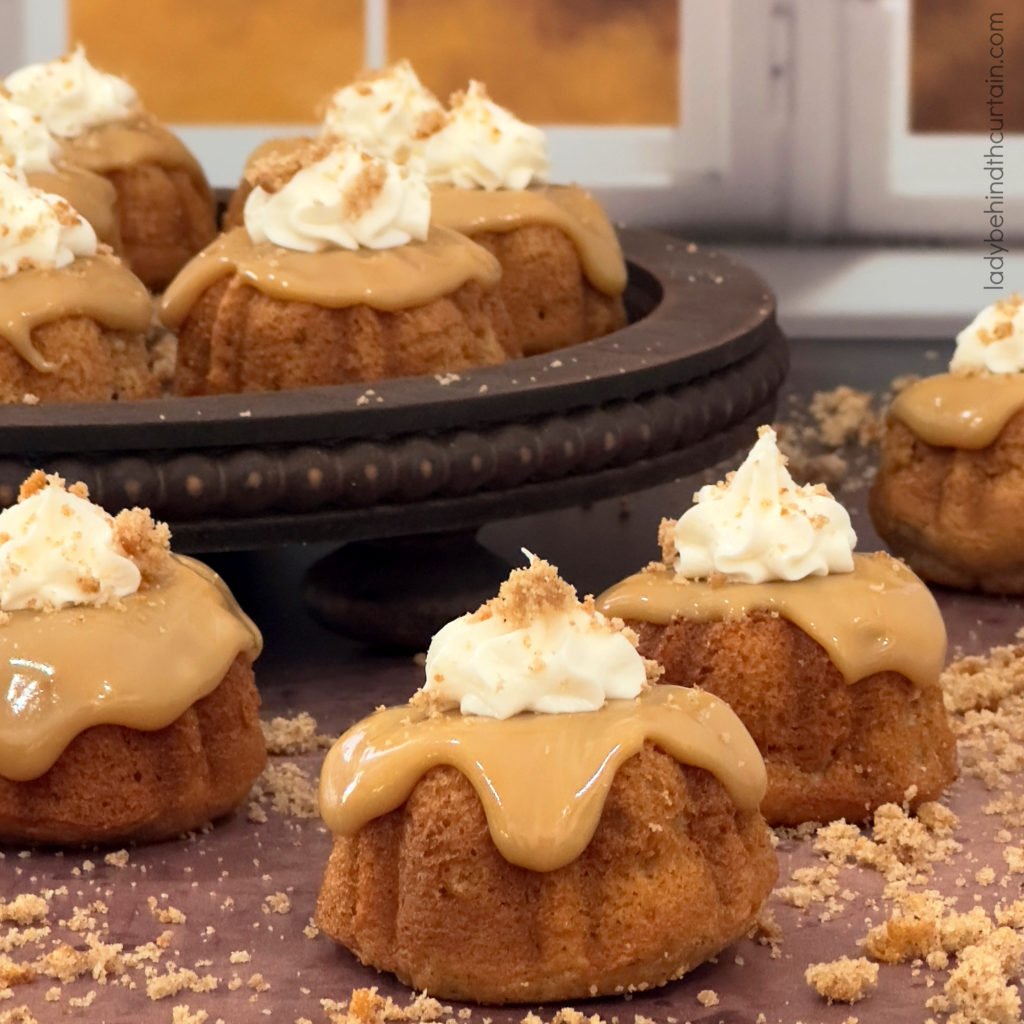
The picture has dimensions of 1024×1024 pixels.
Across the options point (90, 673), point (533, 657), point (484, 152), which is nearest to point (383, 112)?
point (484, 152)

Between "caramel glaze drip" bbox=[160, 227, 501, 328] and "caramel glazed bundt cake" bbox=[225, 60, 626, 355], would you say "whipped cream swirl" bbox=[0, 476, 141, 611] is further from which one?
"caramel glazed bundt cake" bbox=[225, 60, 626, 355]

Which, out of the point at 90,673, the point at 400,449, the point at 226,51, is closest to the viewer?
the point at 90,673

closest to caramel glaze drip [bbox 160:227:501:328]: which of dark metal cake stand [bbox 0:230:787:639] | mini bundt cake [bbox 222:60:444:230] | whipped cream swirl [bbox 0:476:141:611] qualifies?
dark metal cake stand [bbox 0:230:787:639]

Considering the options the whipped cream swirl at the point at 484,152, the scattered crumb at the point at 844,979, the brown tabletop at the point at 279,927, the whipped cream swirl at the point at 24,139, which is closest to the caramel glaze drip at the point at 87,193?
the whipped cream swirl at the point at 24,139

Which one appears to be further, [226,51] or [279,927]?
[226,51]

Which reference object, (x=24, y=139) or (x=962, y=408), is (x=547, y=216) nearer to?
(x=962, y=408)

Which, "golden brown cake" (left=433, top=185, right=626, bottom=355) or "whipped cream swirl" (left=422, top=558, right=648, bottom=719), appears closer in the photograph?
"whipped cream swirl" (left=422, top=558, right=648, bottom=719)
